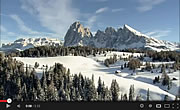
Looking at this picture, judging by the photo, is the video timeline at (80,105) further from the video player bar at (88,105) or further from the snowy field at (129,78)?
the snowy field at (129,78)

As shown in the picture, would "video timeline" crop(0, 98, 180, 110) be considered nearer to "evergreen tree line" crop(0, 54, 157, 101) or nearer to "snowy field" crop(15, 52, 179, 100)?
"evergreen tree line" crop(0, 54, 157, 101)

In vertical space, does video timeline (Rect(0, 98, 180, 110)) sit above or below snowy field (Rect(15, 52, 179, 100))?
above

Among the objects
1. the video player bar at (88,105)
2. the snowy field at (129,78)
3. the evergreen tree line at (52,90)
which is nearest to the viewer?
the video player bar at (88,105)

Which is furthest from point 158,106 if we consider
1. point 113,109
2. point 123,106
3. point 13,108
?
point 13,108

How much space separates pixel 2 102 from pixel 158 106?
9.17 feet

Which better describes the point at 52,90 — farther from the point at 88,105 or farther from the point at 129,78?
the point at 129,78

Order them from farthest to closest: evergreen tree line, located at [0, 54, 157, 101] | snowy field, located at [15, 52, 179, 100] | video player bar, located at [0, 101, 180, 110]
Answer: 1. snowy field, located at [15, 52, 179, 100]
2. evergreen tree line, located at [0, 54, 157, 101]
3. video player bar, located at [0, 101, 180, 110]

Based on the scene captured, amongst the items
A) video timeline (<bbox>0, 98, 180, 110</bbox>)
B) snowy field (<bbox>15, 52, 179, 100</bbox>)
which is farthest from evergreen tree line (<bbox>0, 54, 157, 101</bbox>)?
snowy field (<bbox>15, 52, 179, 100</bbox>)

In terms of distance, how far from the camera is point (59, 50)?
6669 centimetres

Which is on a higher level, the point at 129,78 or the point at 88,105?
the point at 88,105

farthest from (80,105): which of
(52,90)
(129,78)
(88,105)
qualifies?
(129,78)

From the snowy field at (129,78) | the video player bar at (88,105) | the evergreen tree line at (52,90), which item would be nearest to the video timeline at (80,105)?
the video player bar at (88,105)

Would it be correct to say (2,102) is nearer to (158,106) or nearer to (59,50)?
(158,106)

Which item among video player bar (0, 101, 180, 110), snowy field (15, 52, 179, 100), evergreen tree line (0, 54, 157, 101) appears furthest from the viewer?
snowy field (15, 52, 179, 100)
